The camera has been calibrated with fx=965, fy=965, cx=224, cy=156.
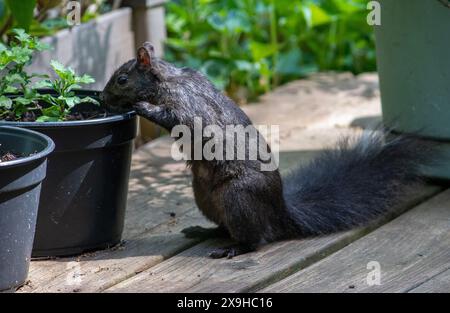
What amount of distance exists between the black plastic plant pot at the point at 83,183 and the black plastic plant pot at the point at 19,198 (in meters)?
0.09

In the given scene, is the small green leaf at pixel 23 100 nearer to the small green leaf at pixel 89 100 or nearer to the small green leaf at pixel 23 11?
the small green leaf at pixel 89 100

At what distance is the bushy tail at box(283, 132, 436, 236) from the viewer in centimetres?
341

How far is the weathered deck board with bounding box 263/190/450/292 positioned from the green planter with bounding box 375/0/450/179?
35cm

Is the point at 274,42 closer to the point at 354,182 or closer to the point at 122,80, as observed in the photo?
the point at 354,182

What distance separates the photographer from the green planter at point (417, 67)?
359cm

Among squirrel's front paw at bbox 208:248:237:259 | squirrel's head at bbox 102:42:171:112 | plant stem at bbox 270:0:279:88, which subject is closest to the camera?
squirrel's front paw at bbox 208:248:237:259

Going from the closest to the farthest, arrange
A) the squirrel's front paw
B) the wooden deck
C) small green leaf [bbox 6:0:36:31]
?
the wooden deck
the squirrel's front paw
small green leaf [bbox 6:0:36:31]

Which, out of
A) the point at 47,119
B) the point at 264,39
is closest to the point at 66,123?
the point at 47,119

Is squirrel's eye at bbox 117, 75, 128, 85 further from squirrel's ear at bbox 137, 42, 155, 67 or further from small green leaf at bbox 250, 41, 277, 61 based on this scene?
small green leaf at bbox 250, 41, 277, 61

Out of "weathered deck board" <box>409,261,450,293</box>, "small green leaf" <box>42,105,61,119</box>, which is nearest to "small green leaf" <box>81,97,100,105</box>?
"small green leaf" <box>42,105,61,119</box>

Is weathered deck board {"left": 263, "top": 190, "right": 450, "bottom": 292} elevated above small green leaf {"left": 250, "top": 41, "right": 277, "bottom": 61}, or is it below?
below

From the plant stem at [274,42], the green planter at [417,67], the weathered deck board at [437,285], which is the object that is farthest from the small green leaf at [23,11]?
the plant stem at [274,42]
